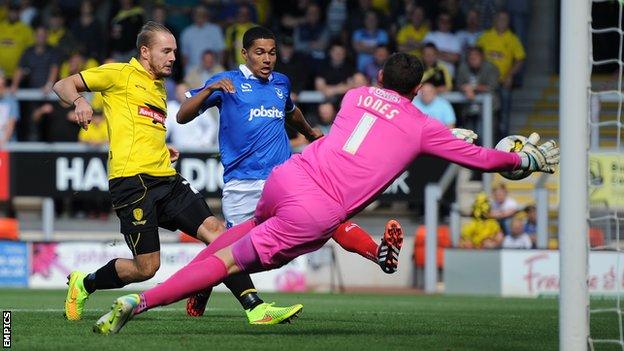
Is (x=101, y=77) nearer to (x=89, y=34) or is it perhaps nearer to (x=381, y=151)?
(x=381, y=151)

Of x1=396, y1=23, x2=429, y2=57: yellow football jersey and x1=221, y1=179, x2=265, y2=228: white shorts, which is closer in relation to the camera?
x1=221, y1=179, x2=265, y2=228: white shorts

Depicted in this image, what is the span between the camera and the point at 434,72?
20344 millimetres

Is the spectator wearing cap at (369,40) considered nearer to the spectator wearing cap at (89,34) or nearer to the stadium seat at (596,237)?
the spectator wearing cap at (89,34)

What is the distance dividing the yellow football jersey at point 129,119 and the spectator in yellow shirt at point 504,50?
1211 cm

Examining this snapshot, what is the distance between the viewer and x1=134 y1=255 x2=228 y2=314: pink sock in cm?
816

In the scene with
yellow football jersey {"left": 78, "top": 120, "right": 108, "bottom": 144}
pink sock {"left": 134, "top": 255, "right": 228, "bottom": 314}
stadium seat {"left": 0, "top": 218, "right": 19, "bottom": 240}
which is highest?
yellow football jersey {"left": 78, "top": 120, "right": 108, "bottom": 144}

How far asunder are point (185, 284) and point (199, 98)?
214 centimetres

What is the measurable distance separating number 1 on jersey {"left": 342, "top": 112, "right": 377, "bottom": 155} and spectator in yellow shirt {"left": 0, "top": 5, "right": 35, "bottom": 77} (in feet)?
48.5

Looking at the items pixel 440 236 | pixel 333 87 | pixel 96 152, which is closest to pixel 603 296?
pixel 440 236

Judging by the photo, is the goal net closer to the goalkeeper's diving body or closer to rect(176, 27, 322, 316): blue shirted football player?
rect(176, 27, 322, 316): blue shirted football player

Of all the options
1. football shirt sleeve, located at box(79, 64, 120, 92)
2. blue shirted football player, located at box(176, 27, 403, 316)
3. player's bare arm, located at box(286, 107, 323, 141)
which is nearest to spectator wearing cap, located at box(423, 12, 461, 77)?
player's bare arm, located at box(286, 107, 323, 141)

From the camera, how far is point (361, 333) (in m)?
9.24

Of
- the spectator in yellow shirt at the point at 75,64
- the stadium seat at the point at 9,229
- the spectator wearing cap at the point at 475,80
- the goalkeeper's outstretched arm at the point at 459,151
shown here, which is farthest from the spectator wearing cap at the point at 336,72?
the goalkeeper's outstretched arm at the point at 459,151

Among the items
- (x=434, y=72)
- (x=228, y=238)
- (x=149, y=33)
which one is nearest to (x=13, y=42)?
(x=434, y=72)
